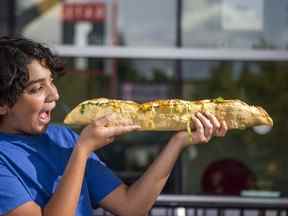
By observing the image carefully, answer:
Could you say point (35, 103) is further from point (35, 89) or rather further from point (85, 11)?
point (85, 11)

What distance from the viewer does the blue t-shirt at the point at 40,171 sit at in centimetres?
195

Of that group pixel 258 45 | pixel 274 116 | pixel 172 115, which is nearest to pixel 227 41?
pixel 258 45

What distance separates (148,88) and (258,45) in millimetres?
720

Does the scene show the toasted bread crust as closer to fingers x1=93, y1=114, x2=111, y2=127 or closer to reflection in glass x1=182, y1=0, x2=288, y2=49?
fingers x1=93, y1=114, x2=111, y2=127

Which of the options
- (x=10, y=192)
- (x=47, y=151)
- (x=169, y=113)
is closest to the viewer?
(x=10, y=192)

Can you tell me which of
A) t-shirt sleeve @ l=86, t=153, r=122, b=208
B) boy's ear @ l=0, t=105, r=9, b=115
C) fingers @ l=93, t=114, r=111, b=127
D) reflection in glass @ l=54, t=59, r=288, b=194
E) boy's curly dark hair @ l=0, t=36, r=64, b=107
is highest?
boy's curly dark hair @ l=0, t=36, r=64, b=107

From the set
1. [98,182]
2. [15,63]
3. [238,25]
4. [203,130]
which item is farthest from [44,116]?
[238,25]

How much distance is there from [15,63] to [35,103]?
11cm

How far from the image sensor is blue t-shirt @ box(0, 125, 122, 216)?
1.95m

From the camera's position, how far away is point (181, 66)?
15.7 feet

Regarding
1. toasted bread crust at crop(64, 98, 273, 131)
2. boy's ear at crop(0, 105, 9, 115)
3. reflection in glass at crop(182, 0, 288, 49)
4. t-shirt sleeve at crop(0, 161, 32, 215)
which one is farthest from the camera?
reflection in glass at crop(182, 0, 288, 49)

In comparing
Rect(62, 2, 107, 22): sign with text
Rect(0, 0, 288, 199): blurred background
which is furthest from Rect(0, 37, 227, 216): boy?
Rect(62, 2, 107, 22): sign with text

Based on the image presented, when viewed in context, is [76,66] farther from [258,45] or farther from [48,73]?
[48,73]

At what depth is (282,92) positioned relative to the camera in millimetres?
4812
